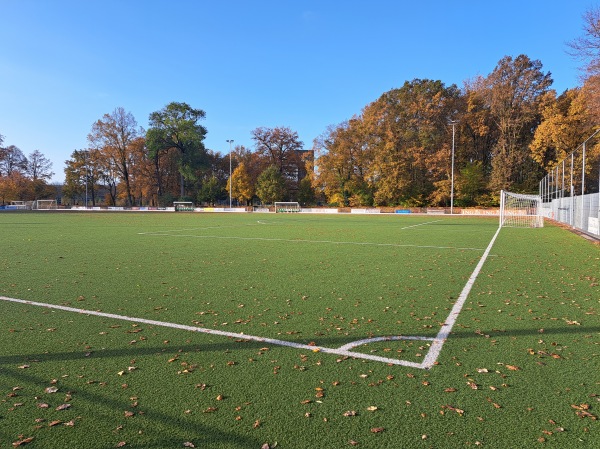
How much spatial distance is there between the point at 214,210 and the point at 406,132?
3336cm

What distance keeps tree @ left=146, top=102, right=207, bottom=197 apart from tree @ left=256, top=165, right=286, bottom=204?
14843 mm

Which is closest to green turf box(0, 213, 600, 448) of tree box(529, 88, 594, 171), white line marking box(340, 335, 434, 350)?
white line marking box(340, 335, 434, 350)

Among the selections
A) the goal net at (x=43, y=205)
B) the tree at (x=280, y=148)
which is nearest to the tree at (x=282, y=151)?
the tree at (x=280, y=148)

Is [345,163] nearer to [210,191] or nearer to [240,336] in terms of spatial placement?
[210,191]

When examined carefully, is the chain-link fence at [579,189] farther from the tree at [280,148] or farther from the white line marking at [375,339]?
the tree at [280,148]

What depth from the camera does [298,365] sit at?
388 centimetres

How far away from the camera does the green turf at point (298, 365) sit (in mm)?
2773

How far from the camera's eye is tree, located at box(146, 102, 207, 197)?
251ft

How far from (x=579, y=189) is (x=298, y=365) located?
23.4m

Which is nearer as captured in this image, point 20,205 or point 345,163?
point 345,163

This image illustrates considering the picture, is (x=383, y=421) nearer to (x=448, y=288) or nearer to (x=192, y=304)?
(x=192, y=304)

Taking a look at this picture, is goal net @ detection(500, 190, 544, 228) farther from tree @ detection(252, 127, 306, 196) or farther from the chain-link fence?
tree @ detection(252, 127, 306, 196)

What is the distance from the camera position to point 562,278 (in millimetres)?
8305

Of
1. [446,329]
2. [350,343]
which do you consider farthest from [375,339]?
[446,329]
